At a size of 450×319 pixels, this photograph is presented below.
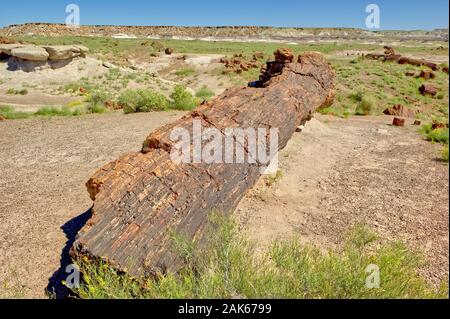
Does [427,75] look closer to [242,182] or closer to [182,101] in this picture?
[182,101]

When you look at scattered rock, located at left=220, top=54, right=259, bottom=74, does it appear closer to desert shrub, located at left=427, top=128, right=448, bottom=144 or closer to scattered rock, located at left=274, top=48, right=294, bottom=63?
scattered rock, located at left=274, top=48, right=294, bottom=63

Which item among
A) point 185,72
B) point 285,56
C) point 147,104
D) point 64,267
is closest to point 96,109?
point 147,104

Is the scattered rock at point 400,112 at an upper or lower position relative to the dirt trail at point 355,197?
upper

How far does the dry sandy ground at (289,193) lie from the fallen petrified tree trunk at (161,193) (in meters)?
0.97

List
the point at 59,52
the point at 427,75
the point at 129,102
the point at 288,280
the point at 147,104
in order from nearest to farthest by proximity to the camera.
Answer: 1. the point at 288,280
2. the point at 147,104
3. the point at 129,102
4. the point at 59,52
5. the point at 427,75

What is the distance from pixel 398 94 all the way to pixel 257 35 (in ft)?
317

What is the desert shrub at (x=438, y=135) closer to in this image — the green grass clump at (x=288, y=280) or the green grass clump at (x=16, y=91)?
the green grass clump at (x=288, y=280)

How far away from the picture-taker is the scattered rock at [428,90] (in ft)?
74.4

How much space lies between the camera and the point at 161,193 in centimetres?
472

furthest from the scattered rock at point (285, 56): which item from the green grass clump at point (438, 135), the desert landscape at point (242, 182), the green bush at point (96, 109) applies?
the green bush at point (96, 109)

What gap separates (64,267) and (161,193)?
5.57ft

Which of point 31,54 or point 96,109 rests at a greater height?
point 31,54
